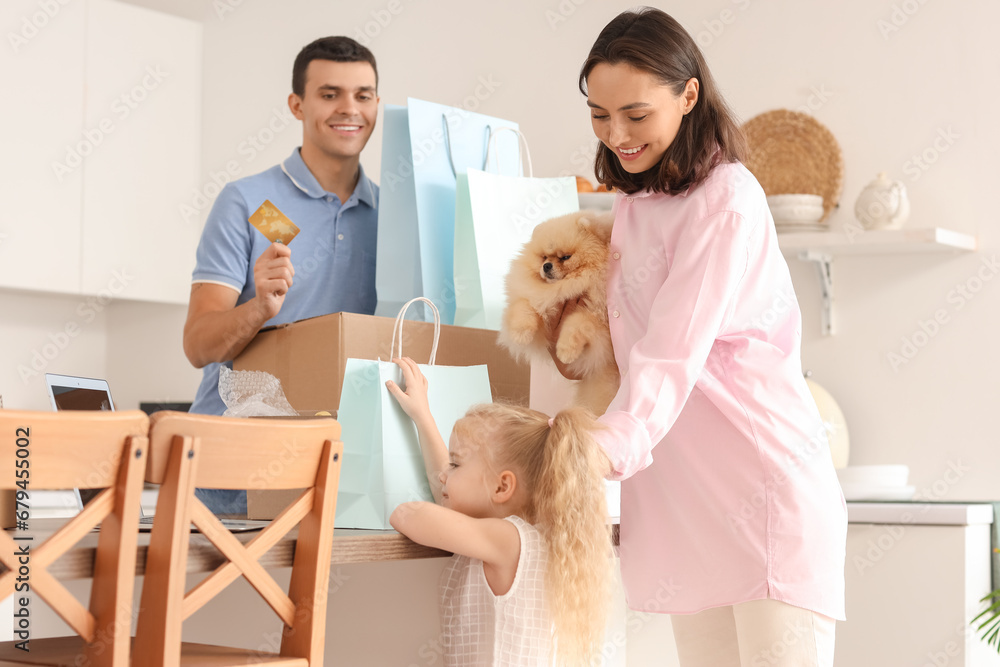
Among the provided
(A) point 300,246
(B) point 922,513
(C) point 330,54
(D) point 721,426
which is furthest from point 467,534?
(B) point 922,513

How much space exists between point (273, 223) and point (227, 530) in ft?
2.92

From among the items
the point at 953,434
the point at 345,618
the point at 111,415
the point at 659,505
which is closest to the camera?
the point at 111,415

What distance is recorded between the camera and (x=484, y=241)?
151cm

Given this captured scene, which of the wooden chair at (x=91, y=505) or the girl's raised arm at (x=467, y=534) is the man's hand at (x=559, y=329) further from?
the wooden chair at (x=91, y=505)

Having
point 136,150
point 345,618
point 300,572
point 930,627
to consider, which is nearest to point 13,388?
point 136,150

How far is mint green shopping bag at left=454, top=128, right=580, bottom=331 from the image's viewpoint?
1505 mm

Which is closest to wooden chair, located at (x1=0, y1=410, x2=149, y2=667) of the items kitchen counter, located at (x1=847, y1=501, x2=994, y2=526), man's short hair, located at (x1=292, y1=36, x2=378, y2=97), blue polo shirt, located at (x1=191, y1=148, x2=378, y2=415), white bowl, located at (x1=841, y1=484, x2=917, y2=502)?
blue polo shirt, located at (x1=191, y1=148, x2=378, y2=415)

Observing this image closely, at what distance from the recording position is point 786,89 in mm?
2479

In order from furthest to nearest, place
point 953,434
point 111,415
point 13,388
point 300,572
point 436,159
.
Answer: point 13,388, point 953,434, point 436,159, point 300,572, point 111,415

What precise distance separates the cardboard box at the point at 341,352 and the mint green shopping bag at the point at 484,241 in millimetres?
69

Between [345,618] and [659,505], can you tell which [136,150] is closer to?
[345,618]

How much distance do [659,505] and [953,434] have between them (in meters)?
1.42

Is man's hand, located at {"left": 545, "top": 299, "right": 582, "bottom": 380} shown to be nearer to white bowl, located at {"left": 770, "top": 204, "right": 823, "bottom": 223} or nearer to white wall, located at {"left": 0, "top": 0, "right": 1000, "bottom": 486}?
white bowl, located at {"left": 770, "top": 204, "right": 823, "bottom": 223}

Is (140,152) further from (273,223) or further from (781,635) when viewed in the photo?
(781,635)
